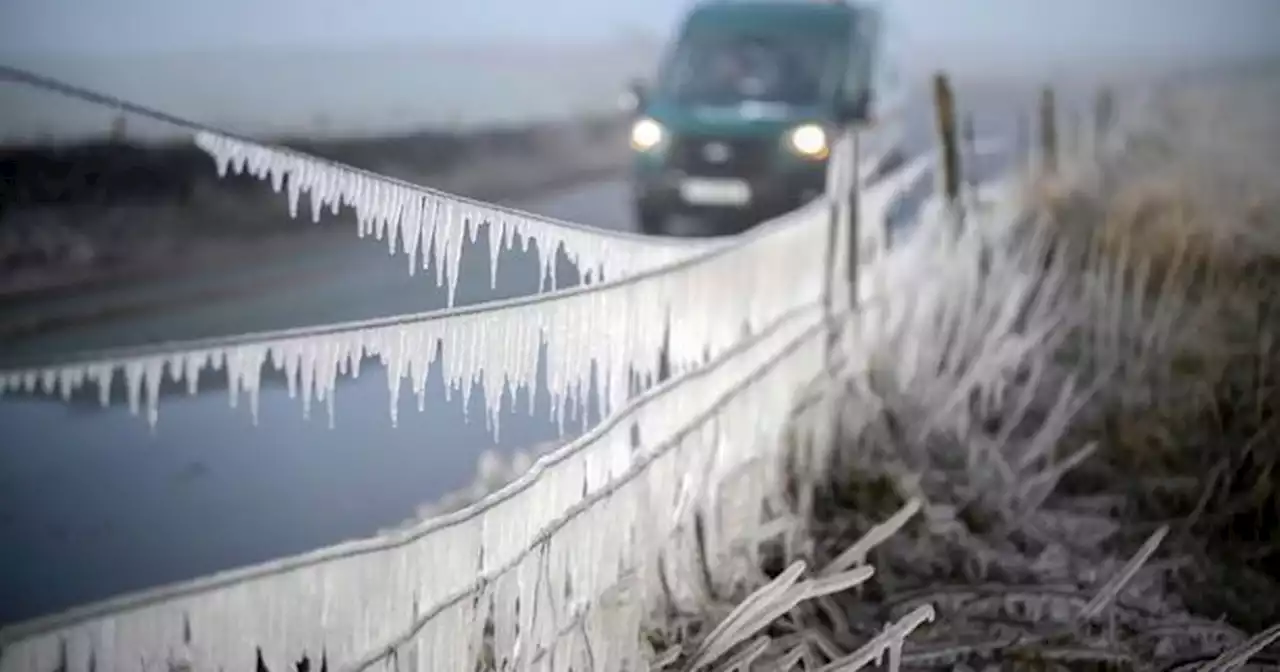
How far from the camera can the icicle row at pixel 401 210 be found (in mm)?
1005

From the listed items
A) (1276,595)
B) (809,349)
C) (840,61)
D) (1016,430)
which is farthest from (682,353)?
(1276,595)

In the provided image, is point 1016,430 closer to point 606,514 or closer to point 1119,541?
point 1119,541

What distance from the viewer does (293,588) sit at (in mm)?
903

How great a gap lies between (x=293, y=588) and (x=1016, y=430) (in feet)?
3.61

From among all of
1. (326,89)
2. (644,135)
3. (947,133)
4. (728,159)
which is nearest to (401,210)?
(326,89)

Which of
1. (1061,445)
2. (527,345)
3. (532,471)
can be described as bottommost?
(1061,445)

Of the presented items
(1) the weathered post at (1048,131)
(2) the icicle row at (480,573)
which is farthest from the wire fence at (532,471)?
(1) the weathered post at (1048,131)

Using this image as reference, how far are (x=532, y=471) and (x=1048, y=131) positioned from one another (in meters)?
1.00

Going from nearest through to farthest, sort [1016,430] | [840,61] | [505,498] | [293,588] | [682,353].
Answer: [293,588] → [505,498] → [682,353] → [840,61] → [1016,430]

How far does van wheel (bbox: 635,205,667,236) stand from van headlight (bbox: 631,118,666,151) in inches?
3.4

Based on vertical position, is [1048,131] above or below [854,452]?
above

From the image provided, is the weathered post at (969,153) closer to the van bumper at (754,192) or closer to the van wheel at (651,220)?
the van bumper at (754,192)

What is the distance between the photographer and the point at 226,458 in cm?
97

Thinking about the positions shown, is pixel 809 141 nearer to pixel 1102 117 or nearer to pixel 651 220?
pixel 651 220
